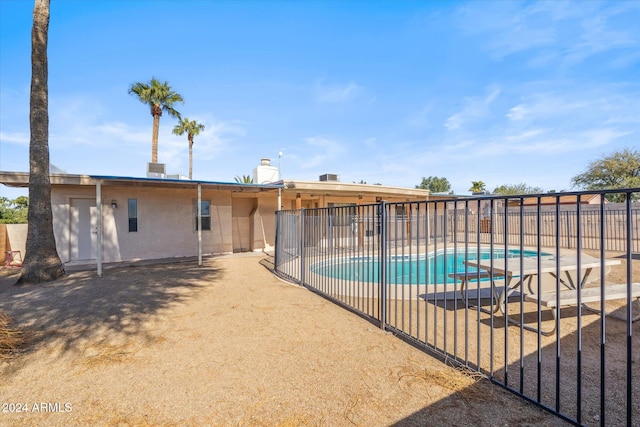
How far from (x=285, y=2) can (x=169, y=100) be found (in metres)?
12.3

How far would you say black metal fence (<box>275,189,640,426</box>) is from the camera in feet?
8.00

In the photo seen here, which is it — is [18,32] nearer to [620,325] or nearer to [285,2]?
[285,2]

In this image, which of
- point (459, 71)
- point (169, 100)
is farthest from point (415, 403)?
point (169, 100)

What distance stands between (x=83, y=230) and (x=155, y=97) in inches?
469

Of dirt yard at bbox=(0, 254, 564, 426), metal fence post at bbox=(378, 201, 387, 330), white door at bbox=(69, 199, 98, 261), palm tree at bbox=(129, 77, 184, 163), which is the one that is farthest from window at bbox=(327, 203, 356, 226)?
palm tree at bbox=(129, 77, 184, 163)

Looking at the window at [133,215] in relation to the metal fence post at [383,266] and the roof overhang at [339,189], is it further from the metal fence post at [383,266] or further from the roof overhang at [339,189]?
the metal fence post at [383,266]

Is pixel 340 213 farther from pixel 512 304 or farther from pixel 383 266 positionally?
pixel 512 304

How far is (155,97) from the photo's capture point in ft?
63.3

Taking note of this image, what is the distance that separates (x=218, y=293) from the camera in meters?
6.63

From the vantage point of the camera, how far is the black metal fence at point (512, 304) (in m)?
2.44

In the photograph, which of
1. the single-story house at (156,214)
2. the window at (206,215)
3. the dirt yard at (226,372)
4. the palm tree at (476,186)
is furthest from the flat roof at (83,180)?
the palm tree at (476,186)

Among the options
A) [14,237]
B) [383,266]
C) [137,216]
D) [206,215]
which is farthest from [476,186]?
[14,237]

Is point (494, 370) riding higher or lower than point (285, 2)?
lower

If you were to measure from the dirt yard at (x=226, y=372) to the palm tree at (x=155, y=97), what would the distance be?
51.8ft
